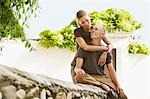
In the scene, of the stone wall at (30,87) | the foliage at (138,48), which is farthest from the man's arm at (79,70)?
the foliage at (138,48)

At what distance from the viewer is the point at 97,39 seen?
4.35m

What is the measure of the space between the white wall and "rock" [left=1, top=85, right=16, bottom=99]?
4.30m

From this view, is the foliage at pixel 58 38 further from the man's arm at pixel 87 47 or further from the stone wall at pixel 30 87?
the stone wall at pixel 30 87

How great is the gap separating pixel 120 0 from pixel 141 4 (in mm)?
484

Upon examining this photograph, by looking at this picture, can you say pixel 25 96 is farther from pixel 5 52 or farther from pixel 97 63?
pixel 5 52

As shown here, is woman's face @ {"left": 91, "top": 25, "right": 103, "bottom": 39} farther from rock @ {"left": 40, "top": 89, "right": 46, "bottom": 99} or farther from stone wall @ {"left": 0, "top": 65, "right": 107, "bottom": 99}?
rock @ {"left": 40, "top": 89, "right": 46, "bottom": 99}

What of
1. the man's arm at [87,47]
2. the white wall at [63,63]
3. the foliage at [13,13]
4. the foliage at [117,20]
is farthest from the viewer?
the foliage at [117,20]

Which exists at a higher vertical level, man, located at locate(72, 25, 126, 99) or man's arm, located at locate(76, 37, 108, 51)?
man's arm, located at locate(76, 37, 108, 51)

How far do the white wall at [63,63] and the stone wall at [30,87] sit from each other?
3868 mm

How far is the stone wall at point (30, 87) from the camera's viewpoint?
2531 millimetres

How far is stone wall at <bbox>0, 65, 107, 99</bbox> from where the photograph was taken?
253 cm

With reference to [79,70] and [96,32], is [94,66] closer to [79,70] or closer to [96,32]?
[79,70]

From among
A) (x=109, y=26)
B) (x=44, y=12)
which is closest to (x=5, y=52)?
(x=44, y=12)

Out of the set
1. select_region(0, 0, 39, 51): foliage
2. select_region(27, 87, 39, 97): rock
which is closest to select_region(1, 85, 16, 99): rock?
select_region(27, 87, 39, 97): rock
